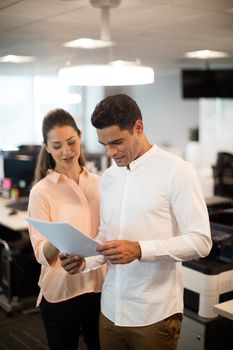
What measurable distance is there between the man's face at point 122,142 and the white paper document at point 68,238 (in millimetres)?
283

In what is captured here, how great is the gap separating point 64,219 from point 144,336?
566 millimetres

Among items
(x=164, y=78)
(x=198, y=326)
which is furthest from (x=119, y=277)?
(x=164, y=78)

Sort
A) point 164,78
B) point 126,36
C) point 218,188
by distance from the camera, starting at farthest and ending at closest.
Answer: point 164,78 → point 218,188 → point 126,36

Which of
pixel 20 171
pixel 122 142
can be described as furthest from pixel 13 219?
pixel 122 142

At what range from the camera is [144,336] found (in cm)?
143

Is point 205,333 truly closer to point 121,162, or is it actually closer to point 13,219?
point 121,162

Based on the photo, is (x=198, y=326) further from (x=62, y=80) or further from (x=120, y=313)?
(x=62, y=80)

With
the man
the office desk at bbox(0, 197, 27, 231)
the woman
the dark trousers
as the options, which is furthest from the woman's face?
the office desk at bbox(0, 197, 27, 231)

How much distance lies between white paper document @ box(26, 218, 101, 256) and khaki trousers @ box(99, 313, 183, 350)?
0.29 metres

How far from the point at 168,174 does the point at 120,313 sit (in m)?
0.51

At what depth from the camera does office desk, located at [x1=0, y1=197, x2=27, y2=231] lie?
3.24 meters

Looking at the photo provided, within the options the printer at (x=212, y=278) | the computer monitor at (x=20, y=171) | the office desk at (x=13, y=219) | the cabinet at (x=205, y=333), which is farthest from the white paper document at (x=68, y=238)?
the computer monitor at (x=20, y=171)

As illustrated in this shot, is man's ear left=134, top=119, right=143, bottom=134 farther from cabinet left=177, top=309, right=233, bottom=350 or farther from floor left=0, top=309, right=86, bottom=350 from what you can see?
floor left=0, top=309, right=86, bottom=350

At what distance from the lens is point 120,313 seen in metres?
1.47
